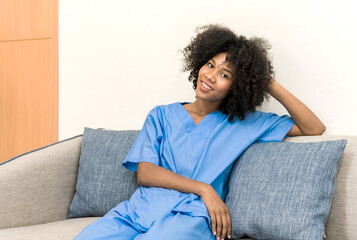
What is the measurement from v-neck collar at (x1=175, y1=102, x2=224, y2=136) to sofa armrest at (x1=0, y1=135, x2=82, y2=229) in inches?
21.9

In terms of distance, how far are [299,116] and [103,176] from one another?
819 mm

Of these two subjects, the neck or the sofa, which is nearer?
the sofa

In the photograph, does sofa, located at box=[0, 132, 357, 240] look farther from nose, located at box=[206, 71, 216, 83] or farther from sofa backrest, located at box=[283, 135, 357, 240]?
nose, located at box=[206, 71, 216, 83]

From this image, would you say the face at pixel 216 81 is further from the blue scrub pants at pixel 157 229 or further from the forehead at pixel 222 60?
the blue scrub pants at pixel 157 229

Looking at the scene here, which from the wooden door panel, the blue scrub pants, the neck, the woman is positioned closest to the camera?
the blue scrub pants

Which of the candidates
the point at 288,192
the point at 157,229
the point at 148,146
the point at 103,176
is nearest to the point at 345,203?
the point at 288,192

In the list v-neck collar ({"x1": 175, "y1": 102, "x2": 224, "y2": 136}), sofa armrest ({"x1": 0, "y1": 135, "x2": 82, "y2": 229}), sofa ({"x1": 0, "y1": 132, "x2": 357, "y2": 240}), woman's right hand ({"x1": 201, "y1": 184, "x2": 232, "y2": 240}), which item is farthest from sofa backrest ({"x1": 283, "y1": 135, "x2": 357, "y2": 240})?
sofa armrest ({"x1": 0, "y1": 135, "x2": 82, "y2": 229})

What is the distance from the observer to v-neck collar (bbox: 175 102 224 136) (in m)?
1.69

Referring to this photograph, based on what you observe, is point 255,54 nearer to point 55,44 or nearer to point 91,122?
point 91,122

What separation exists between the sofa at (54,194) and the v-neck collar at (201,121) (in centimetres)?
28

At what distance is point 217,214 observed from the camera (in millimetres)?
1471

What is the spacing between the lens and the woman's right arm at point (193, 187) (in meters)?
1.47

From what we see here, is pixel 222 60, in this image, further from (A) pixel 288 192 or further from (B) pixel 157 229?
(B) pixel 157 229

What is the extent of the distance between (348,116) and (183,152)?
659mm
